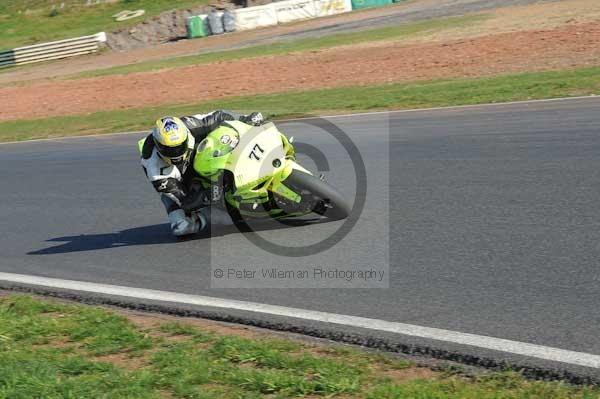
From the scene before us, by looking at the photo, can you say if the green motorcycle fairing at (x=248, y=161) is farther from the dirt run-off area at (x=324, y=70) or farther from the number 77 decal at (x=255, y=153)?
the dirt run-off area at (x=324, y=70)

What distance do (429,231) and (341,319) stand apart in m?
2.15

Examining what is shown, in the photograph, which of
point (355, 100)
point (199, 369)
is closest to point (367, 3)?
point (355, 100)

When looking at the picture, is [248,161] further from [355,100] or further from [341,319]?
[355,100]

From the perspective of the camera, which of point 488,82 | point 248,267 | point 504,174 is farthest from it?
point 488,82

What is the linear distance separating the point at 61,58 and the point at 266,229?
1373 inches

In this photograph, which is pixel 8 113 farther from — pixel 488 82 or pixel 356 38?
pixel 488 82

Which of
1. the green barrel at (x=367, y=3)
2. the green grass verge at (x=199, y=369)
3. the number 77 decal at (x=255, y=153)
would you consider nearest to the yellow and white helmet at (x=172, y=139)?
the number 77 decal at (x=255, y=153)

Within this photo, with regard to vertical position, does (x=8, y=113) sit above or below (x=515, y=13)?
below

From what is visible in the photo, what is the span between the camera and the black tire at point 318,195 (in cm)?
793

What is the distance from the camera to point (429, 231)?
757 cm

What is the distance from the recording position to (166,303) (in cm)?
661

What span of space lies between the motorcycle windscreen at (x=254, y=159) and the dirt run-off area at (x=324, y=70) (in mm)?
12569

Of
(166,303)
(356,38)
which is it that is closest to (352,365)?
(166,303)

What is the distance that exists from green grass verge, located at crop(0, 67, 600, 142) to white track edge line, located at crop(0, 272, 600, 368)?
6.59m
